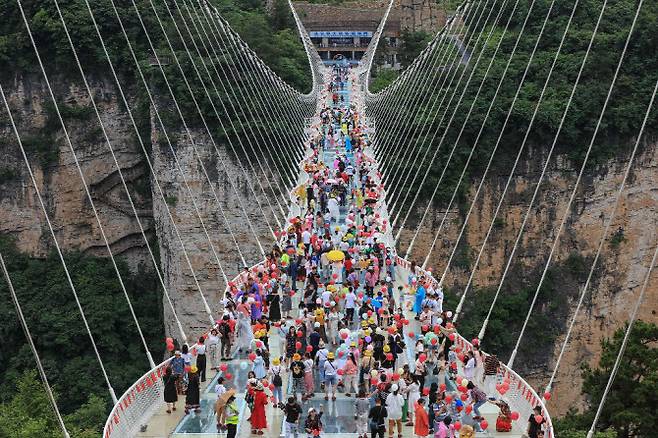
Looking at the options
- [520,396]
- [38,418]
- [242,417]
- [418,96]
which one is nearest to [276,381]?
[242,417]

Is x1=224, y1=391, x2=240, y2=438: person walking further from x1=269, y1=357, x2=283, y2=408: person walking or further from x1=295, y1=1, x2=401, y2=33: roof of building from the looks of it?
x1=295, y1=1, x2=401, y2=33: roof of building

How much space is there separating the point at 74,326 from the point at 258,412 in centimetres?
2063

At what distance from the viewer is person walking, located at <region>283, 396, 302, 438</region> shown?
848 centimetres

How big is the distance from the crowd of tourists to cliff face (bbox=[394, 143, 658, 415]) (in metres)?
12.4

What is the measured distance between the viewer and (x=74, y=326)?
2789 cm

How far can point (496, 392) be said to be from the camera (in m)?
9.86

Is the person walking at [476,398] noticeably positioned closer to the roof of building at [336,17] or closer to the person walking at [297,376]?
the person walking at [297,376]

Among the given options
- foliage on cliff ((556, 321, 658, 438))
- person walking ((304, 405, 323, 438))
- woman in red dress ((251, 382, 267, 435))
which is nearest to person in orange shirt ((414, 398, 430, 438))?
person walking ((304, 405, 323, 438))

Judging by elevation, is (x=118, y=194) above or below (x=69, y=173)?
below

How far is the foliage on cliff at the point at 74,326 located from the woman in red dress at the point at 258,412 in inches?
Answer: 699

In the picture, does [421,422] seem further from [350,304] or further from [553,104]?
[553,104]

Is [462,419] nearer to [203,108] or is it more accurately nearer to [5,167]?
[203,108]

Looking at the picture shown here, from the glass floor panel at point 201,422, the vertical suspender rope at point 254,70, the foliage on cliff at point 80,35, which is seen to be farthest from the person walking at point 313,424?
the foliage on cliff at point 80,35

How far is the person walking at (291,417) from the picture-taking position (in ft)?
27.8
